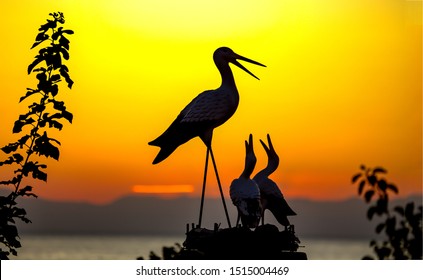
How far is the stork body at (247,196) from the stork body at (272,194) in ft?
3.11

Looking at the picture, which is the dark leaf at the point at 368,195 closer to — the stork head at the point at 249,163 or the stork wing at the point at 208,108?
the stork head at the point at 249,163

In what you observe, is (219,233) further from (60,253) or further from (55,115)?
(60,253)

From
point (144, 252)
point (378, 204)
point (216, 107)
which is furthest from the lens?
point (144, 252)

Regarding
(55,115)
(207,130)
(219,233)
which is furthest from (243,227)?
(55,115)

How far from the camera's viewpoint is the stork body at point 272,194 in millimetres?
14680

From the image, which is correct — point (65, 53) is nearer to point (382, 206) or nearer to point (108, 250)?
point (382, 206)

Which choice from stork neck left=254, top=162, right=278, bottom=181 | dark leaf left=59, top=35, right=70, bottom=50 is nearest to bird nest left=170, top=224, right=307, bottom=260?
stork neck left=254, top=162, right=278, bottom=181

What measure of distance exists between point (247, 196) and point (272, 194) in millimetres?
1198

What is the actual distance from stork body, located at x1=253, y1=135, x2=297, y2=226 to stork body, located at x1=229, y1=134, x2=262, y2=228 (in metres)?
0.95

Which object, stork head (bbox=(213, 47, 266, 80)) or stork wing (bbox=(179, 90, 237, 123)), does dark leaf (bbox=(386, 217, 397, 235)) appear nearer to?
stork wing (bbox=(179, 90, 237, 123))

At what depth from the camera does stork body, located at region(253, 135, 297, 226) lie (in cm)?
1468

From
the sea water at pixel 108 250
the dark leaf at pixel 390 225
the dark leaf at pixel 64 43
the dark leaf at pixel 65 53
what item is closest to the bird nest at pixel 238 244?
the dark leaf at pixel 390 225

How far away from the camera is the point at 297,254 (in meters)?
13.4
